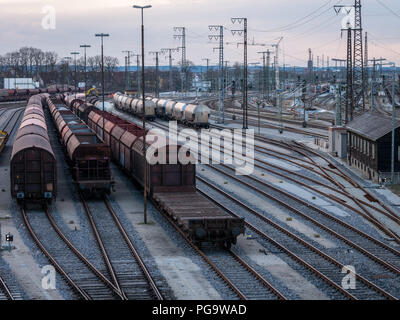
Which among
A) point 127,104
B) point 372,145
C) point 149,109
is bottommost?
point 372,145

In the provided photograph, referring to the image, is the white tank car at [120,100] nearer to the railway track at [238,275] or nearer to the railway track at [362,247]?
the railway track at [362,247]

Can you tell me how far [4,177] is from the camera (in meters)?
40.5

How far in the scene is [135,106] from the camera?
304 feet

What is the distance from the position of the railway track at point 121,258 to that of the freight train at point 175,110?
4183 centimetres

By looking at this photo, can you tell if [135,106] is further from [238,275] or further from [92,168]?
[238,275]

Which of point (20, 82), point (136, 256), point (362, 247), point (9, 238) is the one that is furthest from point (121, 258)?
point (20, 82)

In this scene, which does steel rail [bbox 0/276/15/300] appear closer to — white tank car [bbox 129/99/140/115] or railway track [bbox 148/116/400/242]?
railway track [bbox 148/116/400/242]

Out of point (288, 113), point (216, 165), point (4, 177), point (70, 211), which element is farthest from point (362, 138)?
point (288, 113)

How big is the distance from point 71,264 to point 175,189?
30.9 feet

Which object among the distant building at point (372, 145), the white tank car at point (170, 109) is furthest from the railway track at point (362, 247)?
the white tank car at point (170, 109)

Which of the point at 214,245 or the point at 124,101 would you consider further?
the point at 124,101

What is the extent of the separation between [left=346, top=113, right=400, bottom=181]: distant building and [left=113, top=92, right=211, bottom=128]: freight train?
A: 28.2m

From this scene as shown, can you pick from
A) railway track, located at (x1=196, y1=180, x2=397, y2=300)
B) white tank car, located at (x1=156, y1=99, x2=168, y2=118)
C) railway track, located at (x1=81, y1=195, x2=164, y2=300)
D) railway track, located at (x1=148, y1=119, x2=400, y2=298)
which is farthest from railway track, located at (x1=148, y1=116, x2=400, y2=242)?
white tank car, located at (x1=156, y1=99, x2=168, y2=118)
